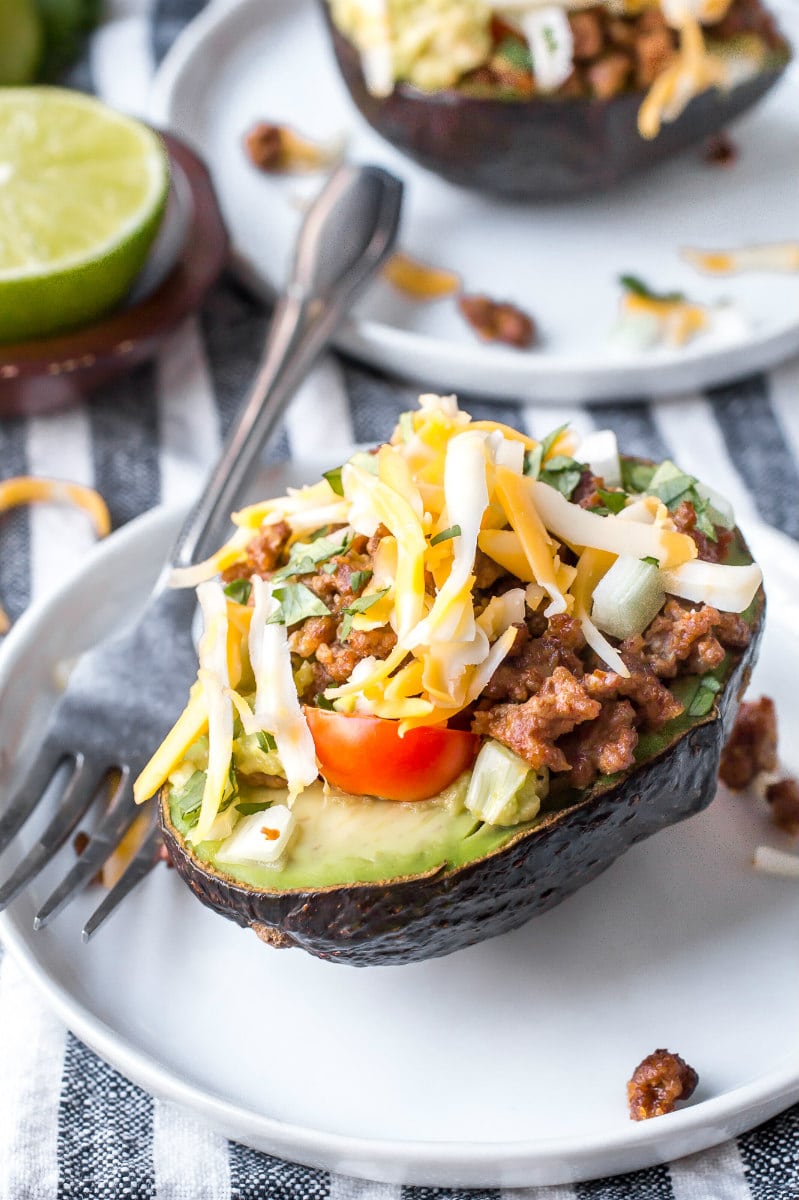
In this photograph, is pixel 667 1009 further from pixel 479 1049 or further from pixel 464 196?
pixel 464 196

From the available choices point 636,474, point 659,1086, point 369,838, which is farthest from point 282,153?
point 659,1086

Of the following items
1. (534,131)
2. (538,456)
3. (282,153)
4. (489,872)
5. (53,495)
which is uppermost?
(538,456)

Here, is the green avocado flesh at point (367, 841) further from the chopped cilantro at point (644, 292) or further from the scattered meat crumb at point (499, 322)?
the chopped cilantro at point (644, 292)

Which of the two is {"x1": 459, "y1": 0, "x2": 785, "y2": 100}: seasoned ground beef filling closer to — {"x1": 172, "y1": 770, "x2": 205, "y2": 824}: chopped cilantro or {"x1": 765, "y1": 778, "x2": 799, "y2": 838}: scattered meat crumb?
{"x1": 765, "y1": 778, "x2": 799, "y2": 838}: scattered meat crumb

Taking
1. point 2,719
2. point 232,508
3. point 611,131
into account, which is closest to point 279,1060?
point 2,719

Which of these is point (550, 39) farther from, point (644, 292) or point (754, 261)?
point (754, 261)

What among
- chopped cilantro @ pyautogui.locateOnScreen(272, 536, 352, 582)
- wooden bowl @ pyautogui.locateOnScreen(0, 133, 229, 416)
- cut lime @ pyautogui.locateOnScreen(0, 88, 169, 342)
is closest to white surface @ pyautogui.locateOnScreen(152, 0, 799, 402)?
wooden bowl @ pyautogui.locateOnScreen(0, 133, 229, 416)

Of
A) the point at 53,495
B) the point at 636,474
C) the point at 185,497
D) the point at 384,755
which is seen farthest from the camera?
the point at 53,495

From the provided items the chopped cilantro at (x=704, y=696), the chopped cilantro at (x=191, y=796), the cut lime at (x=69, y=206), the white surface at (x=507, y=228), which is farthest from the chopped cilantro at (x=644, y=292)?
the chopped cilantro at (x=191, y=796)
